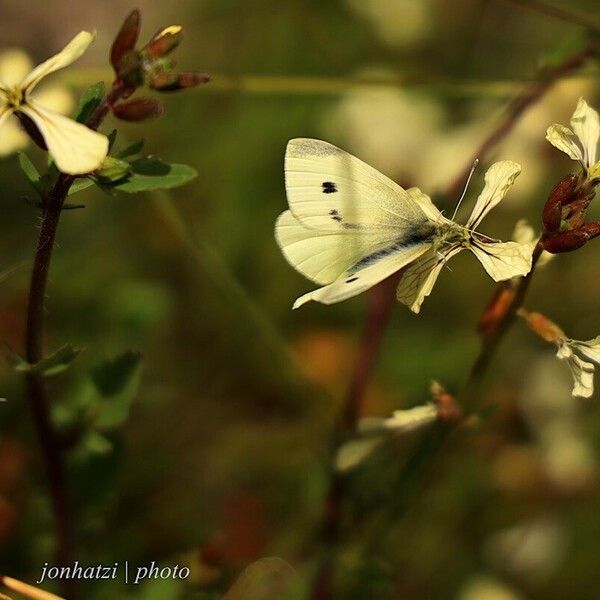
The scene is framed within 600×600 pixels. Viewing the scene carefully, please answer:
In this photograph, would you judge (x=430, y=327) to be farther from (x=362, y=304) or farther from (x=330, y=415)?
(x=330, y=415)

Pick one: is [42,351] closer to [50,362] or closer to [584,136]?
[50,362]

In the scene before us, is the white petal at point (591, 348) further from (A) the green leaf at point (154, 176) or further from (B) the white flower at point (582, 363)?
(A) the green leaf at point (154, 176)

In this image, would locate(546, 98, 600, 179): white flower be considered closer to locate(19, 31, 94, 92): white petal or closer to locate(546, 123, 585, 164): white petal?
locate(546, 123, 585, 164): white petal

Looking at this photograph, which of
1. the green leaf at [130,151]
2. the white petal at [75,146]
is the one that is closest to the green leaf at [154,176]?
the green leaf at [130,151]

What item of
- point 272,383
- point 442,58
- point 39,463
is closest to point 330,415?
point 272,383

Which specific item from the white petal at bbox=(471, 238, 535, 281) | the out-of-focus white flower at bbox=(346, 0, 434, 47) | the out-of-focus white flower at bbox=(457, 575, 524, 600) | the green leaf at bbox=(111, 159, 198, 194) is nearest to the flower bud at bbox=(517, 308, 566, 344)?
the white petal at bbox=(471, 238, 535, 281)
